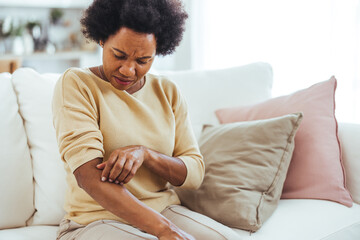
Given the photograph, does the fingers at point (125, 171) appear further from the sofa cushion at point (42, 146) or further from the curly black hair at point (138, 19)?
the sofa cushion at point (42, 146)

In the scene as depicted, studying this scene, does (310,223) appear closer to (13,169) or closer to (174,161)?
(174,161)

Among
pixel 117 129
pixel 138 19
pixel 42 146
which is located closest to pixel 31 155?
pixel 42 146

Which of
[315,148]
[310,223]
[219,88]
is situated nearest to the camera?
[310,223]

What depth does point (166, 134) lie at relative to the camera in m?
1.27

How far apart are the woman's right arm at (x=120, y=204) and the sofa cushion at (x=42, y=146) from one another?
42 cm

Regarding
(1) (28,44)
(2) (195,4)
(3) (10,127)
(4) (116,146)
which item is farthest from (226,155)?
(1) (28,44)

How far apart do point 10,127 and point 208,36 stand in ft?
6.44

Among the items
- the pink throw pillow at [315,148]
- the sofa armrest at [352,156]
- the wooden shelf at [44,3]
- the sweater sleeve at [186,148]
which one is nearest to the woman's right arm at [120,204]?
the sweater sleeve at [186,148]

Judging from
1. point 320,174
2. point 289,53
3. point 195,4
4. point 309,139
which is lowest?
point 320,174

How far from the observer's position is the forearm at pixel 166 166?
1.16 m

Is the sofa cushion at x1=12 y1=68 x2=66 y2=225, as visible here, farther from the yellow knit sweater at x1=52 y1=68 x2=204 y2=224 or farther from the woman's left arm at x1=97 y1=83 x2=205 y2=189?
the woman's left arm at x1=97 y1=83 x2=205 y2=189

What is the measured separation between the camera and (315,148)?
58.6 inches

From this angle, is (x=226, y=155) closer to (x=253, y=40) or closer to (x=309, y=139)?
(x=309, y=139)

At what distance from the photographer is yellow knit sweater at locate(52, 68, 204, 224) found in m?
1.07
